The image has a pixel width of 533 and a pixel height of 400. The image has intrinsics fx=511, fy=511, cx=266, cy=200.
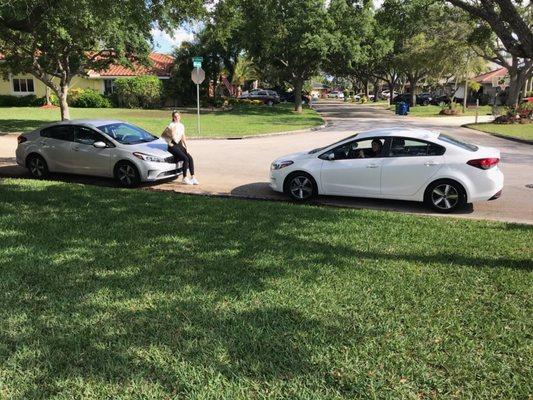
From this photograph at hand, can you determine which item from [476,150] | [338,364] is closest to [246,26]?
[476,150]

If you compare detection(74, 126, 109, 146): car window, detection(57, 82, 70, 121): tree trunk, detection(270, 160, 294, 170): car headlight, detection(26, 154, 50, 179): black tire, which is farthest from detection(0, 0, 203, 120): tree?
detection(270, 160, 294, 170): car headlight

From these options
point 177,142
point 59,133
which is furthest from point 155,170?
point 59,133

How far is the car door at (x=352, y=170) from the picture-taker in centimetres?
923

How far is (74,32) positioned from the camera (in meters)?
18.7

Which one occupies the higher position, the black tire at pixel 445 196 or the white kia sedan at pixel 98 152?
the white kia sedan at pixel 98 152

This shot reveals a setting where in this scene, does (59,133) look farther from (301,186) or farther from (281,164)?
(301,186)

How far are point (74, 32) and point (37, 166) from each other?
8.68 metres

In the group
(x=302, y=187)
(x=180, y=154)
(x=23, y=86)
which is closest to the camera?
(x=302, y=187)

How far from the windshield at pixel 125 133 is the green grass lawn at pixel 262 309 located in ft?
15.2

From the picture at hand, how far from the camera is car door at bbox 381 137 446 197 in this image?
8.86 meters

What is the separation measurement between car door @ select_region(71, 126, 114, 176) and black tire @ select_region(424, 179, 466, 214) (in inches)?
264

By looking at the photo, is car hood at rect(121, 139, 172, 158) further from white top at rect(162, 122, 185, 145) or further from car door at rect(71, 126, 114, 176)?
car door at rect(71, 126, 114, 176)

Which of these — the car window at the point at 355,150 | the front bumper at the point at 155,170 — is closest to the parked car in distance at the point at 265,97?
the front bumper at the point at 155,170

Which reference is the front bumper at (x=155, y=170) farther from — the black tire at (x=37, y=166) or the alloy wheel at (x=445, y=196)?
the alloy wheel at (x=445, y=196)
